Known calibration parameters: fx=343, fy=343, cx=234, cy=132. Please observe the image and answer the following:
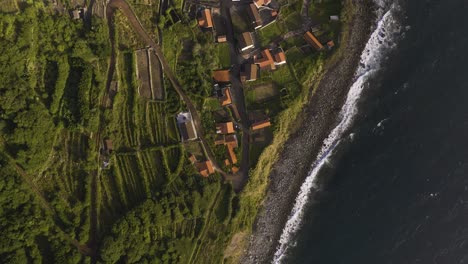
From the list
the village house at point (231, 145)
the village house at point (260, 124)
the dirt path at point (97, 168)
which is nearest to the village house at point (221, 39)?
the village house at point (260, 124)

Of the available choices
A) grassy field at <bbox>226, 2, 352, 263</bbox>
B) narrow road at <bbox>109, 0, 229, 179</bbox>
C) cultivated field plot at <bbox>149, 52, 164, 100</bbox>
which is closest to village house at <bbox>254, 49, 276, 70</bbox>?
grassy field at <bbox>226, 2, 352, 263</bbox>

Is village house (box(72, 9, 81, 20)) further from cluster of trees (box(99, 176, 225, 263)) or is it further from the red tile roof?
cluster of trees (box(99, 176, 225, 263))

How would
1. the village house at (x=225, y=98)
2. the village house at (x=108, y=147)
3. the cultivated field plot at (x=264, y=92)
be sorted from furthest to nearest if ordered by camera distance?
the cultivated field plot at (x=264, y=92) → the village house at (x=225, y=98) → the village house at (x=108, y=147)

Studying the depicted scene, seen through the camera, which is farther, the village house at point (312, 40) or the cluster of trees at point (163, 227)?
the village house at point (312, 40)

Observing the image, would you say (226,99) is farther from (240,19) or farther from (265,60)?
(240,19)

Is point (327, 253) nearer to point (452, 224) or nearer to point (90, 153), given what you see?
point (452, 224)

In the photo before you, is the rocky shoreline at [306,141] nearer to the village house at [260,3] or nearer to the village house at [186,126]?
the village house at [260,3]

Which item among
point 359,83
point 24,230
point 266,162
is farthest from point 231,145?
point 24,230
